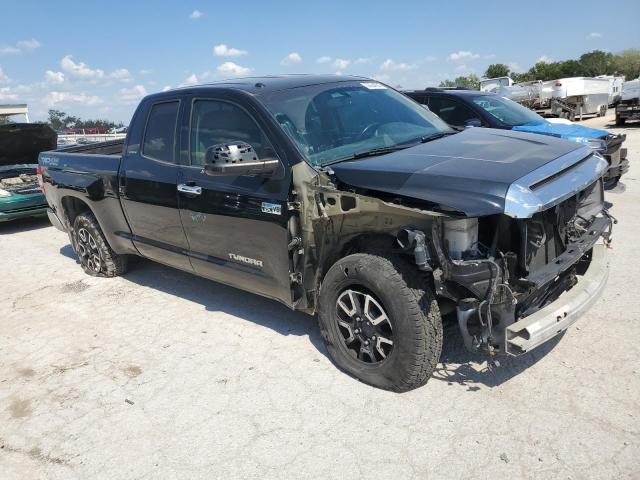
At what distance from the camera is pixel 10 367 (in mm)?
4215

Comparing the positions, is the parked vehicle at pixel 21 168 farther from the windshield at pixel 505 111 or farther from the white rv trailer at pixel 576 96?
the white rv trailer at pixel 576 96

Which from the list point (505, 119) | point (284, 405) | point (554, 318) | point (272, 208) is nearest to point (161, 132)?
point (272, 208)

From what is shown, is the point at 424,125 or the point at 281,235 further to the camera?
the point at 424,125

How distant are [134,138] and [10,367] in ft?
7.31

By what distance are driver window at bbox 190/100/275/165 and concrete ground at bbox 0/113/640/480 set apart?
5.00ft

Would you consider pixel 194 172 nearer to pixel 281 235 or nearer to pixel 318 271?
pixel 281 235

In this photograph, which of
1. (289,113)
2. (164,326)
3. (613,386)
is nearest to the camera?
(613,386)

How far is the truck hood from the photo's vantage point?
2754 mm

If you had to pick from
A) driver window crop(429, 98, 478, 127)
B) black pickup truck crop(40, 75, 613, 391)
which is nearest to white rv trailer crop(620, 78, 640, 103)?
driver window crop(429, 98, 478, 127)

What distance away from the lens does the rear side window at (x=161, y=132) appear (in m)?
4.44

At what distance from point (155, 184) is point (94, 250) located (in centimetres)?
207

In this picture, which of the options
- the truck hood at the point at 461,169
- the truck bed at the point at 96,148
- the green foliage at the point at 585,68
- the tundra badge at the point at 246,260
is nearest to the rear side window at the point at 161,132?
the tundra badge at the point at 246,260

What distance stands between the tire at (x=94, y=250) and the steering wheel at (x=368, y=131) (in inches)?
138

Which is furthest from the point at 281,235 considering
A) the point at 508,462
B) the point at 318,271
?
the point at 508,462
